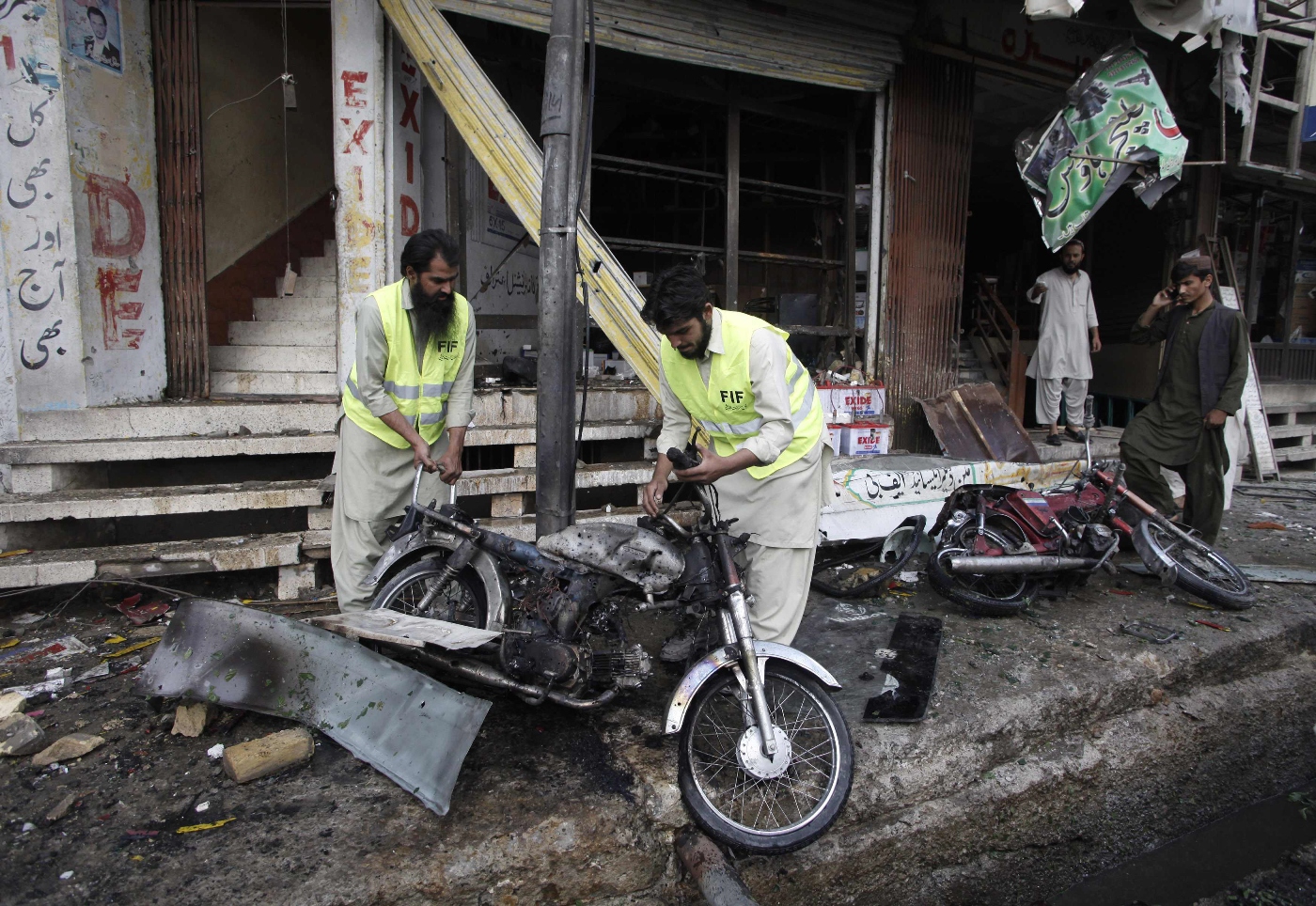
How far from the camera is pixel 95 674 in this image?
343 cm

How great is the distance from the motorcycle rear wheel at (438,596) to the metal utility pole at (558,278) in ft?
1.79

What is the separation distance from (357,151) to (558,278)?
2.54m

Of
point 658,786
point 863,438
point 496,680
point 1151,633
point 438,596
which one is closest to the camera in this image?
point 658,786

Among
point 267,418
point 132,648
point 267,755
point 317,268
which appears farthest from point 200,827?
point 317,268

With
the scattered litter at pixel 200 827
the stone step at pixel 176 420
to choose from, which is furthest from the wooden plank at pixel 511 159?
the scattered litter at pixel 200 827

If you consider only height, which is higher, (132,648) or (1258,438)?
(1258,438)

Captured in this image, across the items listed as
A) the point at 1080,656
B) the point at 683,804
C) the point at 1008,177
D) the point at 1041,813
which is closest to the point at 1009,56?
the point at 1008,177

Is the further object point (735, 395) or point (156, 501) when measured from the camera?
point (156, 501)

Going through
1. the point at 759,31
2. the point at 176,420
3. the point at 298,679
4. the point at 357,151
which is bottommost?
the point at 298,679

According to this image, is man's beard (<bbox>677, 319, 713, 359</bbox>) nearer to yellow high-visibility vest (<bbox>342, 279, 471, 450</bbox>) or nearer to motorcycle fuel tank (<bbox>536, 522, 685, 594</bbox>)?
motorcycle fuel tank (<bbox>536, 522, 685, 594</bbox>)

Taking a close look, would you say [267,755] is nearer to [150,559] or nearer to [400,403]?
[400,403]

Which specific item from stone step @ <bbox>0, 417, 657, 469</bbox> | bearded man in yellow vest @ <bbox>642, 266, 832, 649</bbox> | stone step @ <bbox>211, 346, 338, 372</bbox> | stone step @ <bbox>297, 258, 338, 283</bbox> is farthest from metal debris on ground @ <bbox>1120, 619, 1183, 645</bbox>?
stone step @ <bbox>297, 258, 338, 283</bbox>

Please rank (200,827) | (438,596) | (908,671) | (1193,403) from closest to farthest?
(200,827) → (438,596) → (908,671) → (1193,403)

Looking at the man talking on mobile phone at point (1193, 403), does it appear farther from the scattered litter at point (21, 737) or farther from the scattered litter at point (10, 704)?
the scattered litter at point (10, 704)
